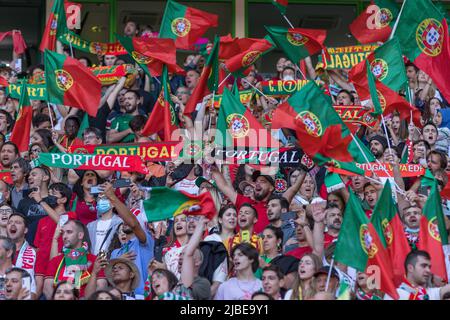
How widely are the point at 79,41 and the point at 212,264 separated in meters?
5.42

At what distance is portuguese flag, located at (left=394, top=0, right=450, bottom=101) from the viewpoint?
50.6 feet

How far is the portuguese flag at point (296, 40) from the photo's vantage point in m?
16.8

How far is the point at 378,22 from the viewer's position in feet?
56.6

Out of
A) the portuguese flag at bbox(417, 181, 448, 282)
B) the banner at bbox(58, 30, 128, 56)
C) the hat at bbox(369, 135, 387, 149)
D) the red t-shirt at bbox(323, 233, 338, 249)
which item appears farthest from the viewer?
the banner at bbox(58, 30, 128, 56)

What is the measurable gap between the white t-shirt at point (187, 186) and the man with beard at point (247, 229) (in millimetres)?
1403

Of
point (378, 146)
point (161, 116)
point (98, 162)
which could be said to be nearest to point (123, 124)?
point (161, 116)

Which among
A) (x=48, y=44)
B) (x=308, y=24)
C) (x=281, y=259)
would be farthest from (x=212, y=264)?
(x=308, y=24)

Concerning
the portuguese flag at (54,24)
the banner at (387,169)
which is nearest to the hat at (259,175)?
the banner at (387,169)

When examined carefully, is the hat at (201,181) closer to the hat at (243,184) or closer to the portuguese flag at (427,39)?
the hat at (243,184)

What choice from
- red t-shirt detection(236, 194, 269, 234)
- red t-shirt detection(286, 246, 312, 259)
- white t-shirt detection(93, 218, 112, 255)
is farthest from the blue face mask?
red t-shirt detection(286, 246, 312, 259)

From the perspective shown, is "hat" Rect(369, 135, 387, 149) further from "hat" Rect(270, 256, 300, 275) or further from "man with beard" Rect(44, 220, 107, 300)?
"man with beard" Rect(44, 220, 107, 300)

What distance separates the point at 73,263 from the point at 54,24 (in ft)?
15.6

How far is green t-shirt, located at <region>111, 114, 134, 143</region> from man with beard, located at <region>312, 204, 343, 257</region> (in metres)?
3.34

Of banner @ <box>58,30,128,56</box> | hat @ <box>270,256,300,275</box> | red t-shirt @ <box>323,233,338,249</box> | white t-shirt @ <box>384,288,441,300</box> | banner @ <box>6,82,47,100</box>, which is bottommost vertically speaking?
white t-shirt @ <box>384,288,441,300</box>
